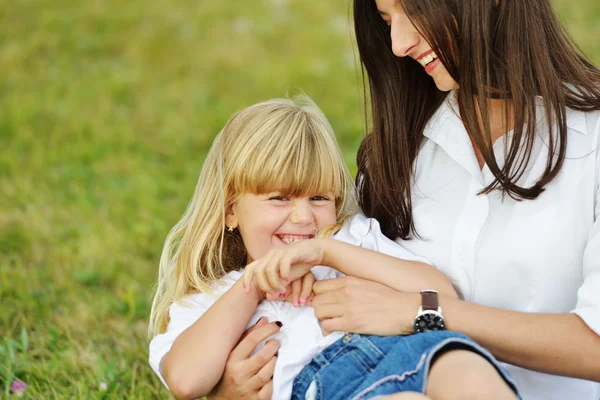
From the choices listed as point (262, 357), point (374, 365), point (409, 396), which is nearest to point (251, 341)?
point (262, 357)

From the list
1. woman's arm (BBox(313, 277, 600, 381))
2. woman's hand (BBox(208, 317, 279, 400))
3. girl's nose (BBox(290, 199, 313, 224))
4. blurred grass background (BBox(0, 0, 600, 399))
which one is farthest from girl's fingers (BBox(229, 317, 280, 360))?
blurred grass background (BBox(0, 0, 600, 399))

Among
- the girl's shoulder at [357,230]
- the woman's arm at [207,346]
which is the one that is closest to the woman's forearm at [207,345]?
the woman's arm at [207,346]

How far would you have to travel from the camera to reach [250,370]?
2650mm

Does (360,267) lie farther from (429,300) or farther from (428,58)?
(428,58)

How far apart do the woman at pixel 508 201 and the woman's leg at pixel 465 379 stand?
208mm

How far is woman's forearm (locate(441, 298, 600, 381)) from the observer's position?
7.81ft

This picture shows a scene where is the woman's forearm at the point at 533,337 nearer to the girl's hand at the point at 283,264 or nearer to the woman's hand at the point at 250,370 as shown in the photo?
the girl's hand at the point at 283,264

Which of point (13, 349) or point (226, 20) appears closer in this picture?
point (13, 349)

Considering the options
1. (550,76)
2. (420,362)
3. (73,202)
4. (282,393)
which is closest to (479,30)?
(550,76)

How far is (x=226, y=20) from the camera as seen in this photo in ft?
29.3

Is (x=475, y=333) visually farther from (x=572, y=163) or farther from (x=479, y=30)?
(x=479, y=30)

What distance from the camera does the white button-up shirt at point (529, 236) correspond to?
8.32ft

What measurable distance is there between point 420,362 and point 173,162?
4434 mm

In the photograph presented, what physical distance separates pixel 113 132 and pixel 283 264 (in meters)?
4.59
